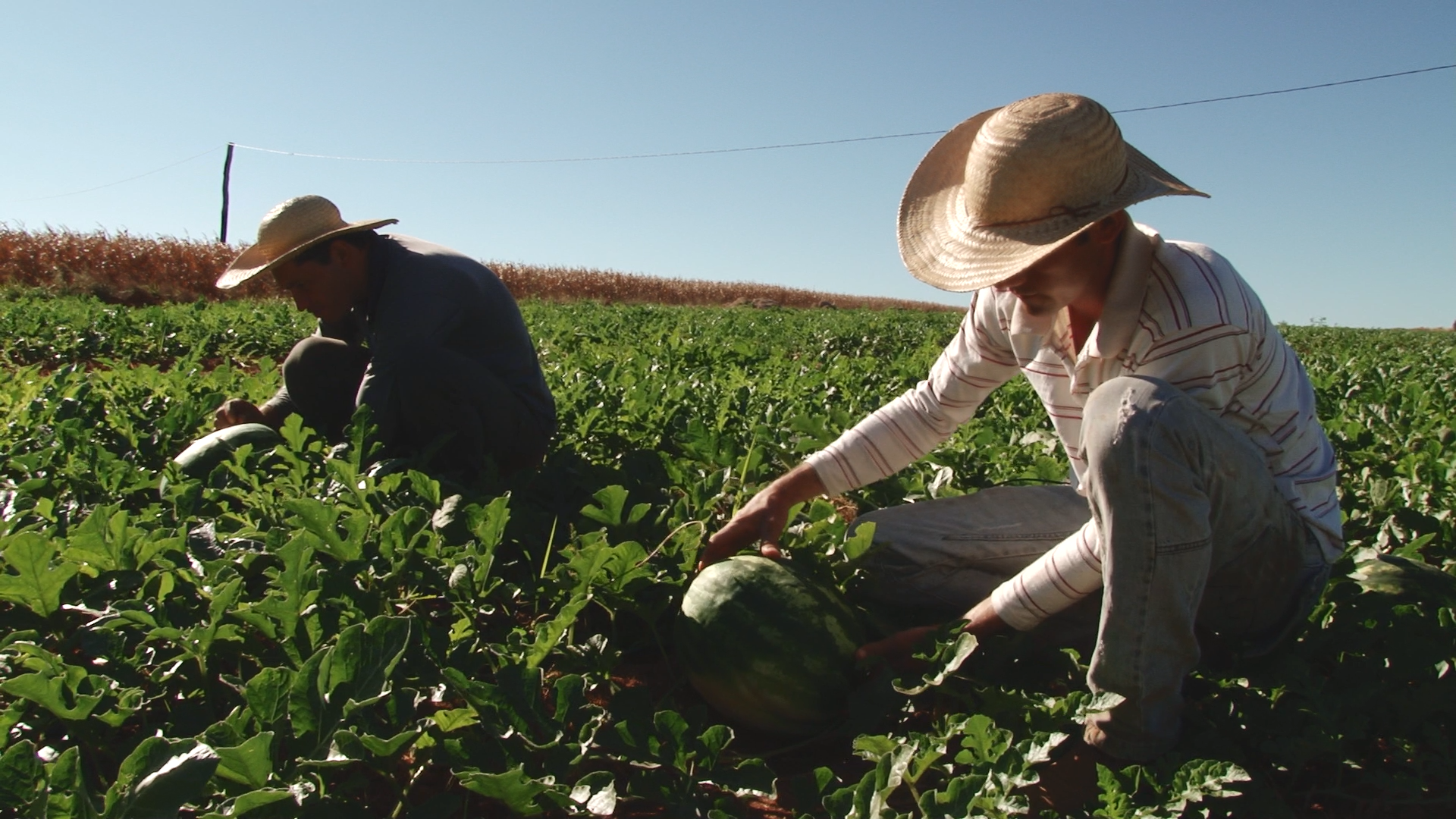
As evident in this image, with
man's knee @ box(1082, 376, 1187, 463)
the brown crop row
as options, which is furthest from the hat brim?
the brown crop row

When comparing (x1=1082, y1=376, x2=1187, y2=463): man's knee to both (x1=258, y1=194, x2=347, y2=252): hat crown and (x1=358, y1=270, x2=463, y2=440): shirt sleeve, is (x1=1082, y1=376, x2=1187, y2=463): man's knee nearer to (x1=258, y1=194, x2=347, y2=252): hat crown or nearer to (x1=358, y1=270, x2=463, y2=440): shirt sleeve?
(x1=358, y1=270, x2=463, y2=440): shirt sleeve

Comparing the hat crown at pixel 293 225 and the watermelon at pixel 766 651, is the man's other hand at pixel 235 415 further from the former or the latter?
the watermelon at pixel 766 651

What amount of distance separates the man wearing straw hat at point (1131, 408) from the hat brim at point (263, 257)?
6.77 feet

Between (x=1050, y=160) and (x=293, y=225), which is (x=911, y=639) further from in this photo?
(x=293, y=225)

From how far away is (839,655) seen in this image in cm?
216

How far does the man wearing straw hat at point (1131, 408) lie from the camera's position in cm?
185

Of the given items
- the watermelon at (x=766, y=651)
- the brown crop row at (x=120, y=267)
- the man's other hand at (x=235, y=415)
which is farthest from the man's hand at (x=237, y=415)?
the brown crop row at (x=120, y=267)

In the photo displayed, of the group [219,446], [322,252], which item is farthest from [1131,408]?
[322,252]

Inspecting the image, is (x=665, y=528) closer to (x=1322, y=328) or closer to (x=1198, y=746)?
(x=1198, y=746)

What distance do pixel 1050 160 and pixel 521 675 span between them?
1.36 meters

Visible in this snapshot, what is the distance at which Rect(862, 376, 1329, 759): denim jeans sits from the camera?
1830mm

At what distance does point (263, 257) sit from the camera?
374cm

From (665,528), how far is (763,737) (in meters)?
0.63

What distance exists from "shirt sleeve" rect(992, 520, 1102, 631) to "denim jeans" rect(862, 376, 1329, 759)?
7 cm
